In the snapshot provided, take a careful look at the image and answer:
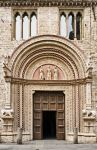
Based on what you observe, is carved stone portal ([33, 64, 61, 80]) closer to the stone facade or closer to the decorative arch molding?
the stone facade

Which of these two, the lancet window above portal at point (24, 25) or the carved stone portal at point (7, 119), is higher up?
the lancet window above portal at point (24, 25)

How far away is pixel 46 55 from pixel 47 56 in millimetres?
89

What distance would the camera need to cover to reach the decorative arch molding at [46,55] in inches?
909

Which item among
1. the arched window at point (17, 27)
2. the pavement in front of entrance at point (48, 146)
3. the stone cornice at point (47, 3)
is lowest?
the pavement in front of entrance at point (48, 146)

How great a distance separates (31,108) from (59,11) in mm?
5980

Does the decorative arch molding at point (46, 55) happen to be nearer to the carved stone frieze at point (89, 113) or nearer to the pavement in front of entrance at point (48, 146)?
the carved stone frieze at point (89, 113)

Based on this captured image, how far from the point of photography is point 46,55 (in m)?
23.7

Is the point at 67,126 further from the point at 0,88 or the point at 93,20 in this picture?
the point at 93,20

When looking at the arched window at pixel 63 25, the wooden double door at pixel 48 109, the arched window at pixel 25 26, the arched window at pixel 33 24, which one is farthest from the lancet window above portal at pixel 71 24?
the wooden double door at pixel 48 109

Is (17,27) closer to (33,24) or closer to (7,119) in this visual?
(33,24)

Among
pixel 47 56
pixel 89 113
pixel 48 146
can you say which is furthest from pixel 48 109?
pixel 48 146

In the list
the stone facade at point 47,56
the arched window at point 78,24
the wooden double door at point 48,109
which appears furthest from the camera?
the wooden double door at point 48,109

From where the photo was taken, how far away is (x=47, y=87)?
2369 centimetres

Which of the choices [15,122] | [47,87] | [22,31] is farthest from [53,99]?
[22,31]
